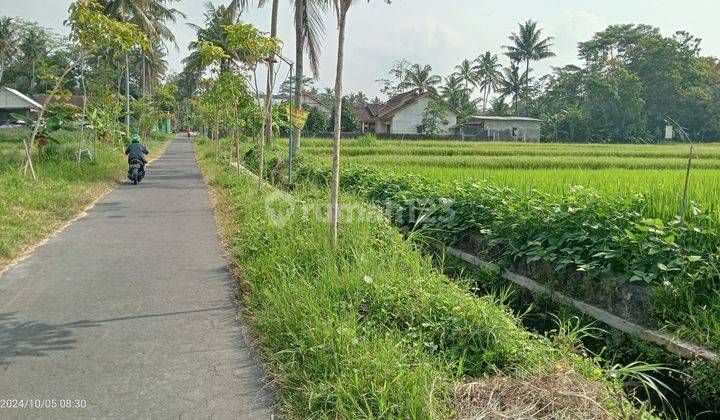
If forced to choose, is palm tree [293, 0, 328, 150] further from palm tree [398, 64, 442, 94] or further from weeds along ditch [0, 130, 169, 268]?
palm tree [398, 64, 442, 94]

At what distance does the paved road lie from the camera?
336 cm

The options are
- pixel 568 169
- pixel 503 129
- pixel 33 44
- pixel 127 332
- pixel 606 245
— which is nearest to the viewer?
pixel 127 332

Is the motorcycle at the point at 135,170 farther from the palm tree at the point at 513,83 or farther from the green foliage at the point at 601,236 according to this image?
the palm tree at the point at 513,83

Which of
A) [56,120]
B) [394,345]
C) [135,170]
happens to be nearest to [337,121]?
[394,345]

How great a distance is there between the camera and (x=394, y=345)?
3.48 m

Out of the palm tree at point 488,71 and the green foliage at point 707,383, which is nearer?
the green foliage at point 707,383

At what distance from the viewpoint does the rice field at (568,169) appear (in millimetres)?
6152

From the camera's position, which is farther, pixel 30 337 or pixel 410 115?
pixel 410 115

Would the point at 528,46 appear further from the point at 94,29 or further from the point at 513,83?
the point at 94,29

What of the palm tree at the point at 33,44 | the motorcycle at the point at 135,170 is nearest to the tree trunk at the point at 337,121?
the motorcycle at the point at 135,170

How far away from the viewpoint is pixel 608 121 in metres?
50.7

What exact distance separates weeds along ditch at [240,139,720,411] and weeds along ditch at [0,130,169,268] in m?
5.24

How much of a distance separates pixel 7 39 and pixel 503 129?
50.1 m

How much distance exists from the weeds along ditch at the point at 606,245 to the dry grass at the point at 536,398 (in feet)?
4.68
